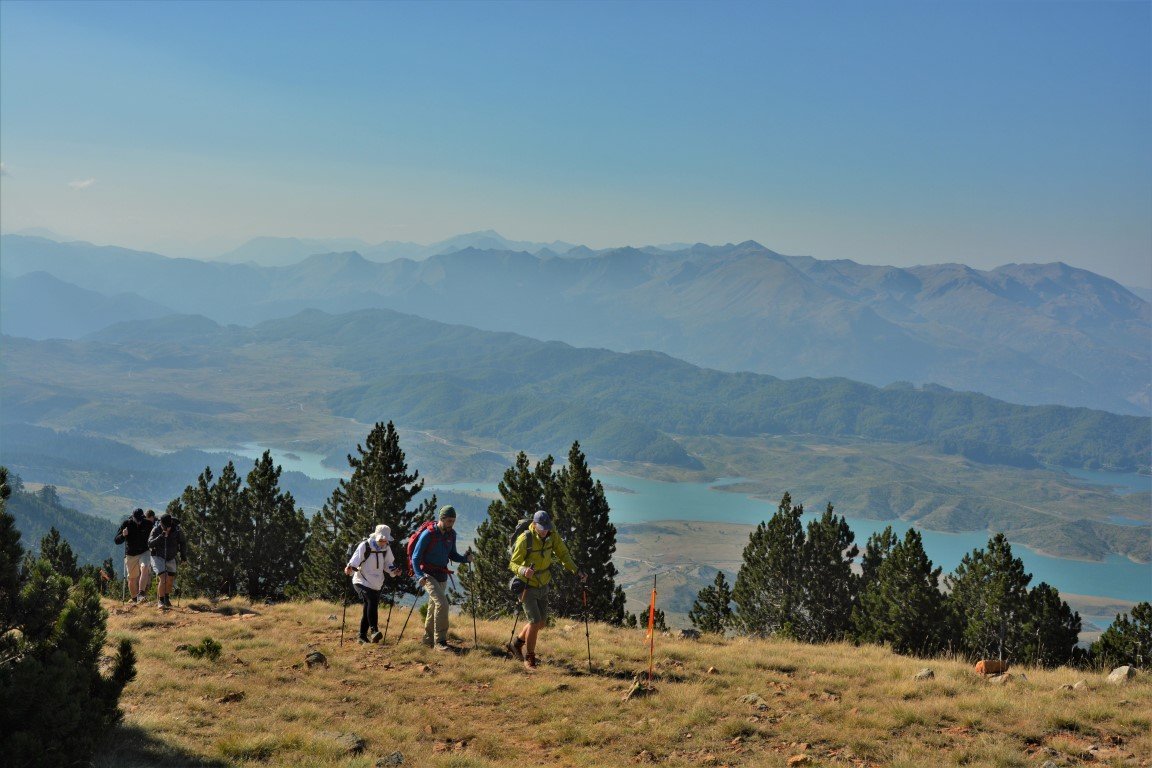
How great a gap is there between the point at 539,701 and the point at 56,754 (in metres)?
7.18

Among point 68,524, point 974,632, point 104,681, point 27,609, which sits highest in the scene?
point 27,609

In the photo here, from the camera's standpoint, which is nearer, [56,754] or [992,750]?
[56,754]

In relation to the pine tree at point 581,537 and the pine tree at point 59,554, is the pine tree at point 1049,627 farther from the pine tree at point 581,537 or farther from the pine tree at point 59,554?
the pine tree at point 59,554

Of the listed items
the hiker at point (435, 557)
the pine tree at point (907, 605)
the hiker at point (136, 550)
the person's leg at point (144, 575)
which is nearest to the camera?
the hiker at point (435, 557)

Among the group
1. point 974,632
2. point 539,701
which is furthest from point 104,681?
point 974,632

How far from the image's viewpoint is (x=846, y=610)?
40344mm

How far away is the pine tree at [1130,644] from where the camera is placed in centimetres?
2314

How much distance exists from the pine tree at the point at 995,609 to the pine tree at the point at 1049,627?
40 centimetres

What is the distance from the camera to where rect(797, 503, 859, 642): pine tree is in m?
40.3

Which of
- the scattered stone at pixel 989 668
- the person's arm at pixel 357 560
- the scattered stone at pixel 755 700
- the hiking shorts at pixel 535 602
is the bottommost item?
the scattered stone at pixel 755 700

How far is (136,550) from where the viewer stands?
20.4 meters

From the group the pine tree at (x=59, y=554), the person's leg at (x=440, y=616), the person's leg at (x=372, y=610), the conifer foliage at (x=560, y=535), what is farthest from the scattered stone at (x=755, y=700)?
the pine tree at (x=59, y=554)

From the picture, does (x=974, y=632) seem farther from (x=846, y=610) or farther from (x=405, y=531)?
(x=405, y=531)

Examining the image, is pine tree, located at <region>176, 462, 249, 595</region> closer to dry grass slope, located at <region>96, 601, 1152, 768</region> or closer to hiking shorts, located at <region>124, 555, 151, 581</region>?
hiking shorts, located at <region>124, 555, 151, 581</region>
